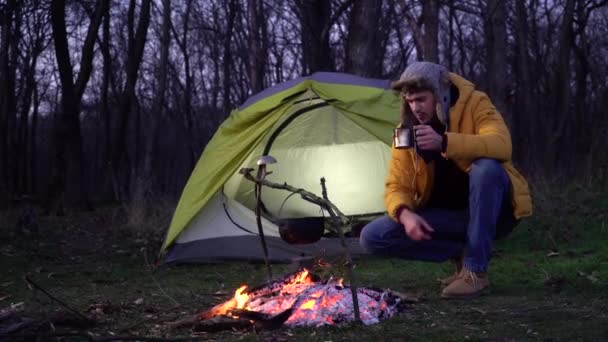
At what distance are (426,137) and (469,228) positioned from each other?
582 millimetres

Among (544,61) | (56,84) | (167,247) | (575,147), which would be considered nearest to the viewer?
(167,247)

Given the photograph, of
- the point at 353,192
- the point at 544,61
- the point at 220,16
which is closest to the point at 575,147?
the point at 544,61

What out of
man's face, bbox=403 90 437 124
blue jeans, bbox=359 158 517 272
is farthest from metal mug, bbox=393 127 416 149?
blue jeans, bbox=359 158 517 272

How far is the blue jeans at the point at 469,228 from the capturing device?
345 centimetres

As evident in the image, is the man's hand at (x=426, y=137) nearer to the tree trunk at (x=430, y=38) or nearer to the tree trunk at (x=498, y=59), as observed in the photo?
the tree trunk at (x=498, y=59)

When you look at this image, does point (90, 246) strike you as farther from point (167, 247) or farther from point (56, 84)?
point (56, 84)

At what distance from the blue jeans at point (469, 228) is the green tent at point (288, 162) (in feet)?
5.74

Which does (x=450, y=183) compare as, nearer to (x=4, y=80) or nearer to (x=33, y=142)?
(x=4, y=80)

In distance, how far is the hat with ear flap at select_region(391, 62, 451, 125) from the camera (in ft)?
11.0

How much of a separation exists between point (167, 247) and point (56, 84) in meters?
24.4

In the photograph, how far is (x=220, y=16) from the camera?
24.4 meters

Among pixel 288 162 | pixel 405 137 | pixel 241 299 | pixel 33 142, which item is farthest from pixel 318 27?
pixel 33 142

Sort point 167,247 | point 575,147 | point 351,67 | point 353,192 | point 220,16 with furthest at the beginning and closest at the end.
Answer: point 220,16 → point 575,147 → point 351,67 → point 353,192 → point 167,247

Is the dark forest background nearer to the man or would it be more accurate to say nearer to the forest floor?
the forest floor
